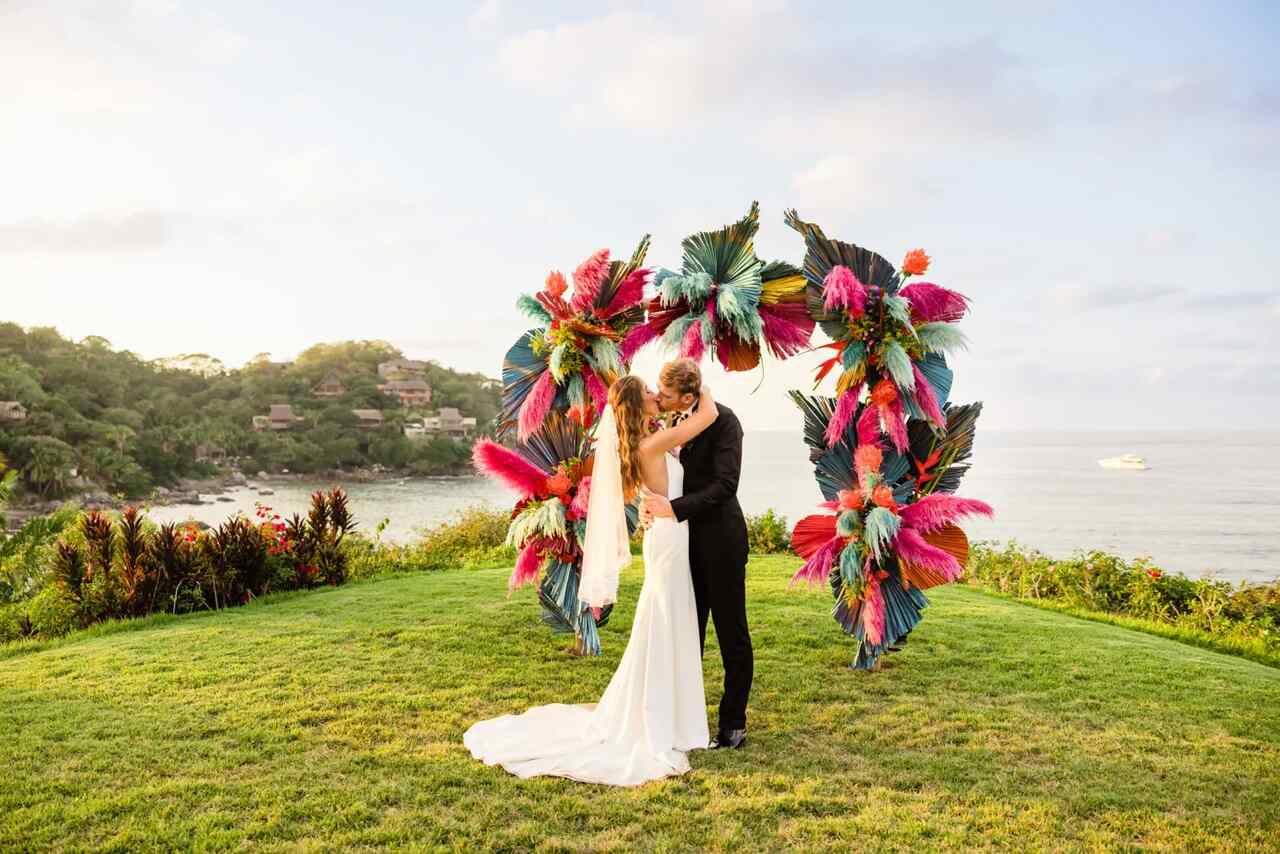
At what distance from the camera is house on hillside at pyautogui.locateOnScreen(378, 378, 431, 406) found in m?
45.5

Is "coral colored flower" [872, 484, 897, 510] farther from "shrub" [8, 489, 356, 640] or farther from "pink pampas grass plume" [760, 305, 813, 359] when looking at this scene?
"shrub" [8, 489, 356, 640]

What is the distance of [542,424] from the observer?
23.6 ft

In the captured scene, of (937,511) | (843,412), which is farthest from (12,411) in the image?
(937,511)

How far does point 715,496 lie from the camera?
5.06m

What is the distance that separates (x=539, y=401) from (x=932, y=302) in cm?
332

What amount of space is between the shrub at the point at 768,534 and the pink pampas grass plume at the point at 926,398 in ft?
26.6

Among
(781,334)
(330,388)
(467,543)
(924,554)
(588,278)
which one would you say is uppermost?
(330,388)

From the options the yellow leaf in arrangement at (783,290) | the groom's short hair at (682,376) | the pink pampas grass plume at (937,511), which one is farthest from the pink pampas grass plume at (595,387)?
the pink pampas grass plume at (937,511)

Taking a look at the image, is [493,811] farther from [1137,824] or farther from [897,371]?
[897,371]

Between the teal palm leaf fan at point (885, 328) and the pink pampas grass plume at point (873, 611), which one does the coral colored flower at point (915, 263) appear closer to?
the teal palm leaf fan at point (885, 328)

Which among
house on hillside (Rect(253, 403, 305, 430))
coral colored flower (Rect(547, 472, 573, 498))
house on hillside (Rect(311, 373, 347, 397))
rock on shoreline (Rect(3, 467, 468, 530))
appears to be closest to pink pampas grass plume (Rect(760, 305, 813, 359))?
coral colored flower (Rect(547, 472, 573, 498))

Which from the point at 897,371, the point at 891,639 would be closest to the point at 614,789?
the point at 891,639

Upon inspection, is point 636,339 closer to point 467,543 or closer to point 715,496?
point 715,496

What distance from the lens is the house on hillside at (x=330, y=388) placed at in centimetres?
4734
